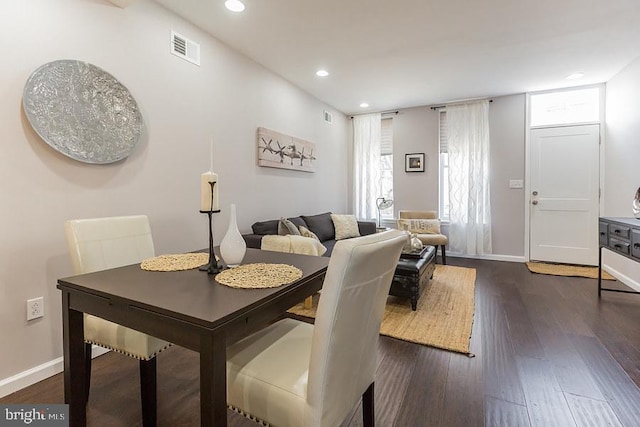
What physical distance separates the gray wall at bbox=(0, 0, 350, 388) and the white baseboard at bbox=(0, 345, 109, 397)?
2 cm

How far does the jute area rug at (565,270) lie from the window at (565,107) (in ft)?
6.68

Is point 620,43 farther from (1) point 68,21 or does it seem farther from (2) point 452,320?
(1) point 68,21

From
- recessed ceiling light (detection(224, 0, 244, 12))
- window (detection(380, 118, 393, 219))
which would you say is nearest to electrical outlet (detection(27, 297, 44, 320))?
recessed ceiling light (detection(224, 0, 244, 12))

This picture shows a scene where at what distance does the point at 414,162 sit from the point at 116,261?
475 cm

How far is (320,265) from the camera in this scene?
1.44 meters

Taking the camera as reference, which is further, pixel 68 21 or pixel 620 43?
pixel 620 43

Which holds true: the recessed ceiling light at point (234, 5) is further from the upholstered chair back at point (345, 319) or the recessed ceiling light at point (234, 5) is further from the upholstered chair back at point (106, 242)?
the upholstered chair back at point (345, 319)

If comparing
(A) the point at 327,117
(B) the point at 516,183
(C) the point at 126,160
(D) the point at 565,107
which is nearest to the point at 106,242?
(C) the point at 126,160

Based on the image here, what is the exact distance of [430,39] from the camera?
118 inches

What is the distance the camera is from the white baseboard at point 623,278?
3328 mm

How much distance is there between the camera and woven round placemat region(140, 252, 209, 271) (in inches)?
54.8

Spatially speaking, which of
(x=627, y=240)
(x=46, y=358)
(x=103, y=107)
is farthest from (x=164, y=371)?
(x=627, y=240)

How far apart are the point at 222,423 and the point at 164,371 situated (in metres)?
1.30

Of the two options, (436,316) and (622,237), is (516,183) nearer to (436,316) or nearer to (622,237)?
(622,237)
